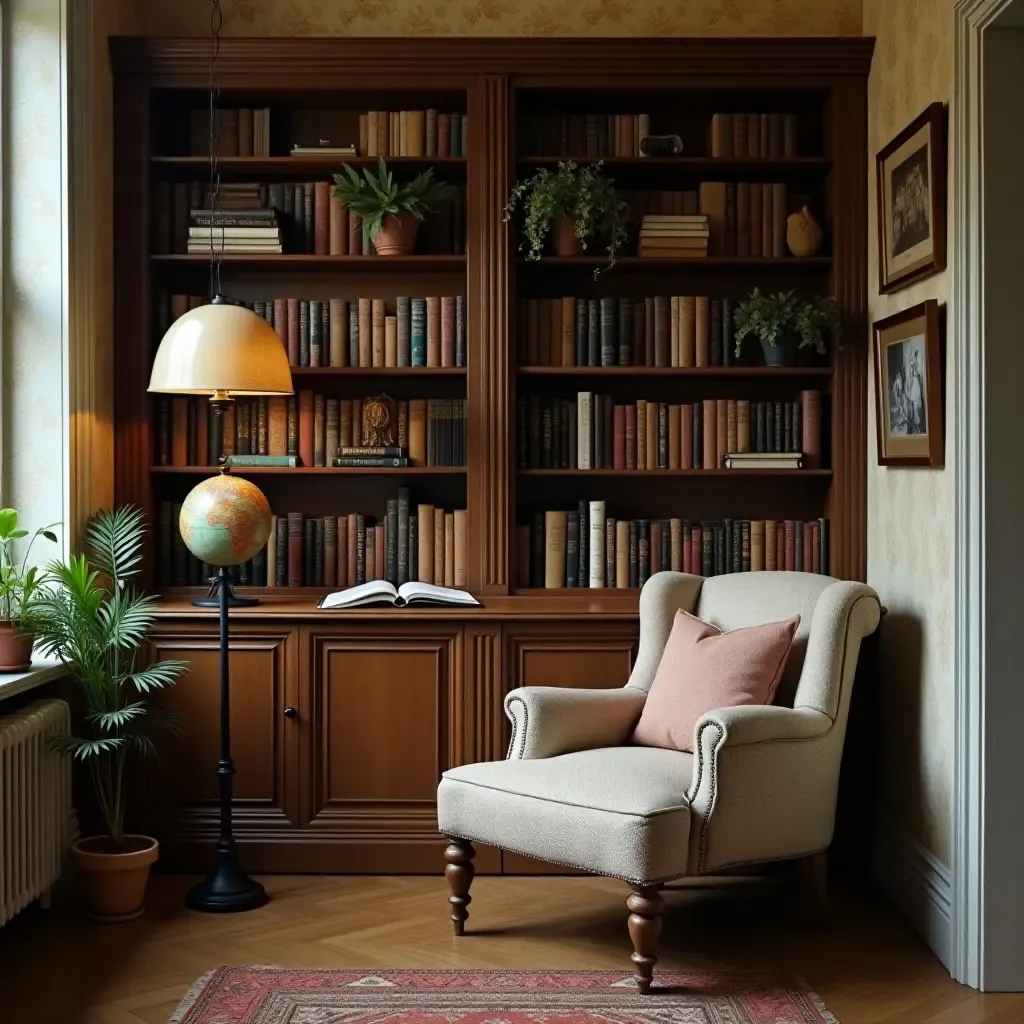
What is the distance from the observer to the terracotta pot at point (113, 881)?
3660 mm

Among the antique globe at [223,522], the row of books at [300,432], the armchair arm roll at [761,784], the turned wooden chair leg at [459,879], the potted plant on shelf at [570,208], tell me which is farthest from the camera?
the row of books at [300,432]

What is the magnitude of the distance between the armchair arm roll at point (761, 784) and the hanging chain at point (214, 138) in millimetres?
2212

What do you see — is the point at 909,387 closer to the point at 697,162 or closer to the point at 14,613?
the point at 697,162

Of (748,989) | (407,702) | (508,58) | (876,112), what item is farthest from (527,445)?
(748,989)

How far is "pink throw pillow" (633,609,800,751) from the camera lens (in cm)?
360

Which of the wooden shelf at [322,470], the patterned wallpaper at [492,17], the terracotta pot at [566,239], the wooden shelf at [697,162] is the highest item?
the patterned wallpaper at [492,17]

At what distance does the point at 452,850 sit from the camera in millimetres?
3588

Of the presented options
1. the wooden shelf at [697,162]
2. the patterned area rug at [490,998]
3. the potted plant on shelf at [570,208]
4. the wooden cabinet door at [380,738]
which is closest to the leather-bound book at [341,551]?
the wooden cabinet door at [380,738]

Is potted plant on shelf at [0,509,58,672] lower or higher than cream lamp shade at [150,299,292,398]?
lower

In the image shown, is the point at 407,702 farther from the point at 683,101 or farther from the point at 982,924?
the point at 683,101

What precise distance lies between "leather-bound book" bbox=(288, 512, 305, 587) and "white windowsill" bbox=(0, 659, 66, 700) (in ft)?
2.83

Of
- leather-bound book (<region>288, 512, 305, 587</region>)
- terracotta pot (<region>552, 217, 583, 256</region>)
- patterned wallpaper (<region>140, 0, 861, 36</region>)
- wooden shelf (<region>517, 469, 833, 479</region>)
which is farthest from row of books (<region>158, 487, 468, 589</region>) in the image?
patterned wallpaper (<region>140, 0, 861, 36</region>)

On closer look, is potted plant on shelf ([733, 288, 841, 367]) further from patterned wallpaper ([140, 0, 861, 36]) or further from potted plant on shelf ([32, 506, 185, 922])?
potted plant on shelf ([32, 506, 185, 922])

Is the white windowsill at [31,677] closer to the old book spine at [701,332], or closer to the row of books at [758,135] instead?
the old book spine at [701,332]
